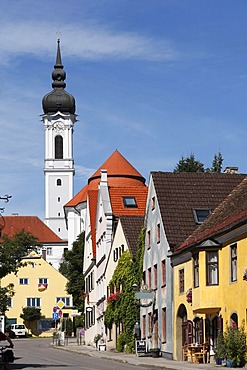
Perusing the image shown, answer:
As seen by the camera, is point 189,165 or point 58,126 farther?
Result: point 58,126

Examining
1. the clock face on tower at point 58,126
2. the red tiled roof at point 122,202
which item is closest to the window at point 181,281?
the red tiled roof at point 122,202

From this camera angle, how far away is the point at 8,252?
35.8m

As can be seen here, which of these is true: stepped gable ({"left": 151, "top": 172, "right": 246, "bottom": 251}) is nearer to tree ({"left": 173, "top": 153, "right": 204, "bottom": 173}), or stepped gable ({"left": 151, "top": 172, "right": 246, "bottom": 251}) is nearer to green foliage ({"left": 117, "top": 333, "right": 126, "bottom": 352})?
green foliage ({"left": 117, "top": 333, "right": 126, "bottom": 352})

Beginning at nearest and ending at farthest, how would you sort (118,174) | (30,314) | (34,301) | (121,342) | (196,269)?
(196,269) < (121,342) < (118,174) < (30,314) < (34,301)

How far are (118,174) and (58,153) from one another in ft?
300

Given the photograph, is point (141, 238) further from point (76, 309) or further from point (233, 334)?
point (76, 309)

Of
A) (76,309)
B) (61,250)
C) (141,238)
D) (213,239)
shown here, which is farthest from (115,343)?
(61,250)

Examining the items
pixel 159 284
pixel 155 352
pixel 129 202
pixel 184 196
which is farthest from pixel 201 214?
pixel 129 202

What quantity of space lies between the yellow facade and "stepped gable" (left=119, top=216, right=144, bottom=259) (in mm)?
11180

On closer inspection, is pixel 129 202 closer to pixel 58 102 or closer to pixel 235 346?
pixel 235 346

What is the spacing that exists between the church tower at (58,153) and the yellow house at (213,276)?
13836cm

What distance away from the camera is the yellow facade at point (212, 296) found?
3516cm

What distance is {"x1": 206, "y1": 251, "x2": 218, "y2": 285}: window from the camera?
37750mm

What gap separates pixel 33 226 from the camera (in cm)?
17112
